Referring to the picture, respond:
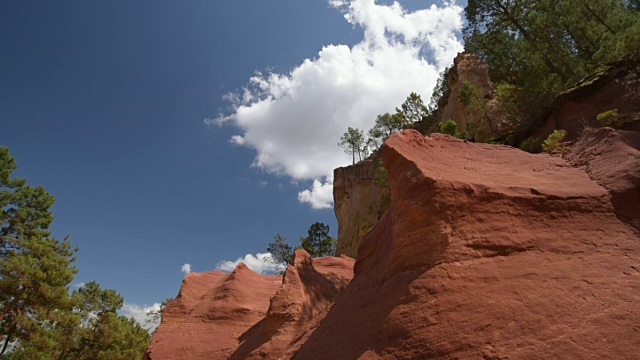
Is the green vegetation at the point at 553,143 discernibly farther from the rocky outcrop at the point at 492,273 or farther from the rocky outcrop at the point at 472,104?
the rocky outcrop at the point at 472,104

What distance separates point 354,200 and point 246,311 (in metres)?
31.0

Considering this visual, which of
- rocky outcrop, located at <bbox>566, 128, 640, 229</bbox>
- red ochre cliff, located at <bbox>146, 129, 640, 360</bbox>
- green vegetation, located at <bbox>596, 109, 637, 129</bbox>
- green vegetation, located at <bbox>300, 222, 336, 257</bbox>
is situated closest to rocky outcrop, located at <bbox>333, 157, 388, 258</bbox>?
green vegetation, located at <bbox>300, 222, 336, 257</bbox>

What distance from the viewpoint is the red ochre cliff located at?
584 cm

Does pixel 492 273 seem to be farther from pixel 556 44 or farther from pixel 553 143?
pixel 556 44

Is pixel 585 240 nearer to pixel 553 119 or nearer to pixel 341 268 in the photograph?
pixel 553 119

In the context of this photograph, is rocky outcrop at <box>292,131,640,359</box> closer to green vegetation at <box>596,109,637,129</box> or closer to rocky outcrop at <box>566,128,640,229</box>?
rocky outcrop at <box>566,128,640,229</box>

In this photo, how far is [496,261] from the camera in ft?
23.1

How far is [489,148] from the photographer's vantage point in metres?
11.3

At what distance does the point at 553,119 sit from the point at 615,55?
4.33 meters

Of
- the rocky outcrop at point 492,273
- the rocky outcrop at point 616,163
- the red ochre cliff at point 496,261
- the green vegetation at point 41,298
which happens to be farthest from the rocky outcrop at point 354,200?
the rocky outcrop at point 492,273

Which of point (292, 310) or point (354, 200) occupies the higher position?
point (354, 200)

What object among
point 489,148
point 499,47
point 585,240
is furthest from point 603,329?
point 499,47

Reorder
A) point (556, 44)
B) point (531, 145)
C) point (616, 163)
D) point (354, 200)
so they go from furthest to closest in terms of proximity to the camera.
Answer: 1. point (354, 200)
2. point (556, 44)
3. point (531, 145)
4. point (616, 163)

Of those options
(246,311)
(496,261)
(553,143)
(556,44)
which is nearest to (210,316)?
(246,311)
